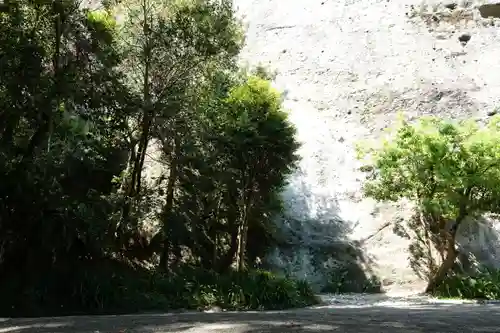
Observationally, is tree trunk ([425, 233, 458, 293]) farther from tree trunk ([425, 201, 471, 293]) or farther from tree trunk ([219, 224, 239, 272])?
tree trunk ([219, 224, 239, 272])

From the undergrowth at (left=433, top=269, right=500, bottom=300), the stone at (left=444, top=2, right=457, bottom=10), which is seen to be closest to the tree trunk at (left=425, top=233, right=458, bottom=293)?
the undergrowth at (left=433, top=269, right=500, bottom=300)

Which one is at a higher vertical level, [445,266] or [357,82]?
[357,82]

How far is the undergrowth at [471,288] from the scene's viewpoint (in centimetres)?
1444

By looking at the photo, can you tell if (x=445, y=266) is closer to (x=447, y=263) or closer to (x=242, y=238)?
(x=447, y=263)

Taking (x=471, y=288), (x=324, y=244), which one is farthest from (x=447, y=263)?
(x=324, y=244)

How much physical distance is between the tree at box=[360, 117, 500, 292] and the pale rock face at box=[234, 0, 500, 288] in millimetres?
2899

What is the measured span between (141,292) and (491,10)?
2300 centimetres

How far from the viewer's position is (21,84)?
1123cm

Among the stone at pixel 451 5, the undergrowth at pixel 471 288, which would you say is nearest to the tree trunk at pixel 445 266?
→ the undergrowth at pixel 471 288

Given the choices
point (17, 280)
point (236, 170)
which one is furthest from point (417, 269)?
point (17, 280)

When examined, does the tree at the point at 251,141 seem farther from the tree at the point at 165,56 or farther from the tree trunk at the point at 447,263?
the tree trunk at the point at 447,263

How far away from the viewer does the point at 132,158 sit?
1396 cm

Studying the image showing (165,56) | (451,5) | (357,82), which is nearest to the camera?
(165,56)

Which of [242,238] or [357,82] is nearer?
[242,238]
